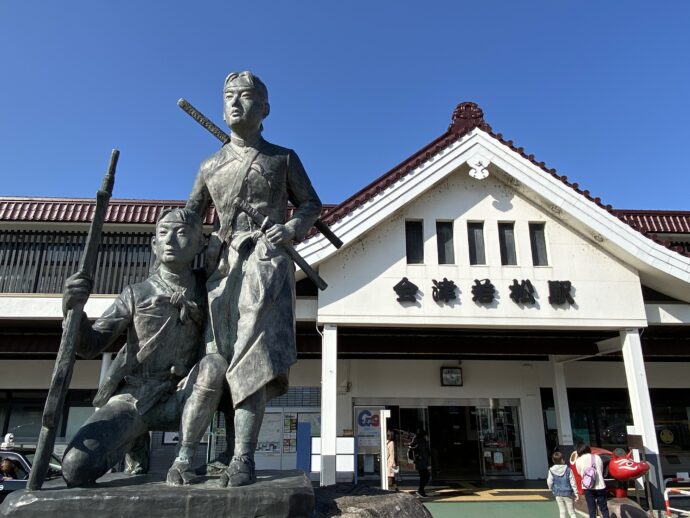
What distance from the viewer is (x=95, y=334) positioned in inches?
104

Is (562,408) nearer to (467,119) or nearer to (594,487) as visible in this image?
(594,487)

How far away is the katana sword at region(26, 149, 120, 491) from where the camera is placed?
2.24 metres

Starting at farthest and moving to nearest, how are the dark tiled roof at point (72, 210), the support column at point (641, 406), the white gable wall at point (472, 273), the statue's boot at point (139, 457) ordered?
the dark tiled roof at point (72, 210)
the white gable wall at point (472, 273)
the support column at point (641, 406)
the statue's boot at point (139, 457)

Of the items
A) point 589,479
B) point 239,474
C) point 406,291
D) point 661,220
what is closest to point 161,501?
point 239,474

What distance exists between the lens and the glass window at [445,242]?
37.4ft

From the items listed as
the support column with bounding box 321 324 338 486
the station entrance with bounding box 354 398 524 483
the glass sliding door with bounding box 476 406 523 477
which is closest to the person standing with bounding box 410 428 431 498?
the station entrance with bounding box 354 398 524 483

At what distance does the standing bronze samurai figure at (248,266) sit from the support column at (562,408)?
40.9 feet

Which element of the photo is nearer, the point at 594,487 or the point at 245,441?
the point at 245,441

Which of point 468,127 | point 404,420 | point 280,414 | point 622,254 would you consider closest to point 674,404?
point 622,254

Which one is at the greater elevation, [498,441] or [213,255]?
[213,255]

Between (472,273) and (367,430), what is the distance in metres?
5.32

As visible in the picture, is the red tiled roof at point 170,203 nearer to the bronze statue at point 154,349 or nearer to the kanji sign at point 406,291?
the kanji sign at point 406,291

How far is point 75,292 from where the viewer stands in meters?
2.45

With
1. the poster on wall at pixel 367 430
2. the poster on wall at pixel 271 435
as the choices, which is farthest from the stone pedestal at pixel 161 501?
the poster on wall at pixel 271 435
